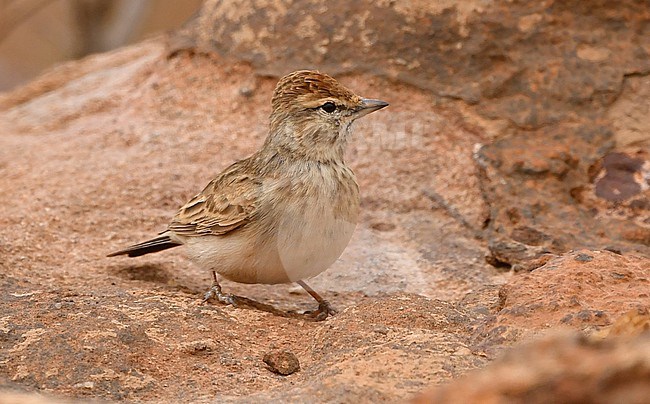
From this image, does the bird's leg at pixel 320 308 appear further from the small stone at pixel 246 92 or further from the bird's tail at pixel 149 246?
the small stone at pixel 246 92

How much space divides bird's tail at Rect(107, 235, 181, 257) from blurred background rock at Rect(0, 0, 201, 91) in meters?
4.19

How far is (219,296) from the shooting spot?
16.5 ft

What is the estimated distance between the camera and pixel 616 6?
655 centimetres

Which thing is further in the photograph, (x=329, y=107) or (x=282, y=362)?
(x=329, y=107)

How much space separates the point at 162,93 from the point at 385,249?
2.36 metres

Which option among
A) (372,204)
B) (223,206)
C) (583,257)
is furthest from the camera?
(372,204)

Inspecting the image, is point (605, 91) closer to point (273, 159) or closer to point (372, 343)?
point (273, 159)

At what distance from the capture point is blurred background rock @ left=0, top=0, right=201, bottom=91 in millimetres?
11281

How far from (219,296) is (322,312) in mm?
521

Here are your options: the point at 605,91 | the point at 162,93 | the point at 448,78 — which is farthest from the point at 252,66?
the point at 605,91

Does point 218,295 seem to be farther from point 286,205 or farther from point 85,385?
point 85,385

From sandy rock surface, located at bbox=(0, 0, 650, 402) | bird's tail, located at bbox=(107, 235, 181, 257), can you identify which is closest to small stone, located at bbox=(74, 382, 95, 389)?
sandy rock surface, located at bbox=(0, 0, 650, 402)

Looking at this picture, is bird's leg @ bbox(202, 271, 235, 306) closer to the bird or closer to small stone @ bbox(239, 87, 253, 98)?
the bird

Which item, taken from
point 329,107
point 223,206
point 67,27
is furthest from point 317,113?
point 67,27
